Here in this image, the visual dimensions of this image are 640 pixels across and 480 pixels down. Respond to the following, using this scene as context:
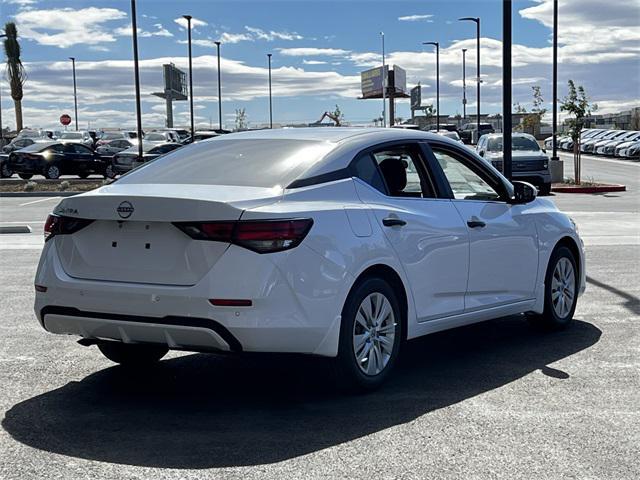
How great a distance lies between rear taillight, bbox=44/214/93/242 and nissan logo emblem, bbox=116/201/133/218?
0.28 meters

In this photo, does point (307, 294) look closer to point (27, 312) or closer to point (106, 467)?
point (106, 467)

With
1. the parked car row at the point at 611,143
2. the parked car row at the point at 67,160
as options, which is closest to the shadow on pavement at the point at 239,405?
the parked car row at the point at 67,160

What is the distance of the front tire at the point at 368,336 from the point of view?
18.3ft

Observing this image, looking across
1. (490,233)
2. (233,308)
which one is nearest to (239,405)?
(233,308)

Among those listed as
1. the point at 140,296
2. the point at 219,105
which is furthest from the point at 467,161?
the point at 219,105

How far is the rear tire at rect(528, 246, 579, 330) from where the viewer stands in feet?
25.7

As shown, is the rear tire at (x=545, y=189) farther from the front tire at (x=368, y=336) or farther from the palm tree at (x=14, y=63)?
the palm tree at (x=14, y=63)

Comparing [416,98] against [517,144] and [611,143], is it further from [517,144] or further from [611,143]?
[517,144]

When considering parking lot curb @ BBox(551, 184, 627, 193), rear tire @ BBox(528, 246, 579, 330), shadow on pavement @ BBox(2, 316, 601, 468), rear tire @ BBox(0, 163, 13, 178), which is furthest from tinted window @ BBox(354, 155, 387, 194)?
rear tire @ BBox(0, 163, 13, 178)

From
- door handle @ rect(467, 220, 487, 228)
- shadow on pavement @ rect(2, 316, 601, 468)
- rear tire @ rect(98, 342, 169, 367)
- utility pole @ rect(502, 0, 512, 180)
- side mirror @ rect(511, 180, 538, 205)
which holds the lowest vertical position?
shadow on pavement @ rect(2, 316, 601, 468)

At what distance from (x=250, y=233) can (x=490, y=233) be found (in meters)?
2.45

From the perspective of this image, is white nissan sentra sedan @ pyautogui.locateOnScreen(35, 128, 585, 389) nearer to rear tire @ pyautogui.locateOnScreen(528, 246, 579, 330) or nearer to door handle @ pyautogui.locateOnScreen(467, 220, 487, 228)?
door handle @ pyautogui.locateOnScreen(467, 220, 487, 228)

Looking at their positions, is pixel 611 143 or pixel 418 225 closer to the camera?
pixel 418 225

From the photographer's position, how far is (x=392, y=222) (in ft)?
19.6
